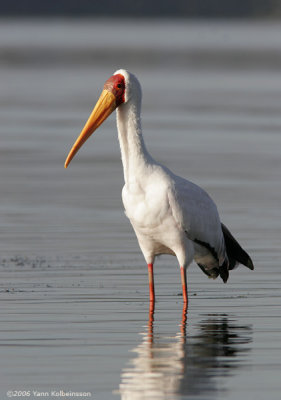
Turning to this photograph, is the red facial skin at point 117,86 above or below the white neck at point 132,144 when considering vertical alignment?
above

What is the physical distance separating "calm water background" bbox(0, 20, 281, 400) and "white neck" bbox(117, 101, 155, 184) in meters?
1.20

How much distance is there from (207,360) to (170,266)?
413 centimetres

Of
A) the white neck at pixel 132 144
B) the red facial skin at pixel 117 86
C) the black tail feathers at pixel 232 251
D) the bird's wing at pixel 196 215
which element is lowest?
the black tail feathers at pixel 232 251

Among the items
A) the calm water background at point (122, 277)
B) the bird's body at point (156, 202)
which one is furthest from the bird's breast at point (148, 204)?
the calm water background at point (122, 277)

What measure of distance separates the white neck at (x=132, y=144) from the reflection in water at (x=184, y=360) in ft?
3.97

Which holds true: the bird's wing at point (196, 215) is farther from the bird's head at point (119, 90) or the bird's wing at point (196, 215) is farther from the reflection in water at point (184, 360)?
the bird's head at point (119, 90)

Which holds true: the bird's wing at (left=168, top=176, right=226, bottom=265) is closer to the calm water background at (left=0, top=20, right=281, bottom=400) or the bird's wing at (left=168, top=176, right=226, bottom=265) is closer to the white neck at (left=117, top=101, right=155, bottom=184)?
the white neck at (left=117, top=101, right=155, bottom=184)

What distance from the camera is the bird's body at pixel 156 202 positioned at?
37.6 ft

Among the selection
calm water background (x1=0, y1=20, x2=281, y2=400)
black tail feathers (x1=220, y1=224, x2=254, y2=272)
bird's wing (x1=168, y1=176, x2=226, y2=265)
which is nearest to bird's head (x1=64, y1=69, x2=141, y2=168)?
bird's wing (x1=168, y1=176, x2=226, y2=265)

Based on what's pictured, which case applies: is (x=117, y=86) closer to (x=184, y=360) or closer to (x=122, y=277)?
(x=122, y=277)

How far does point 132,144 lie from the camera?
38.3 feet

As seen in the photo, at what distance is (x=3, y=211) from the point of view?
704 inches

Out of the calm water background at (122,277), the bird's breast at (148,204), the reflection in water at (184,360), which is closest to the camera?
the reflection in water at (184,360)

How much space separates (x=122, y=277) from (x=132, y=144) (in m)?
2.10
